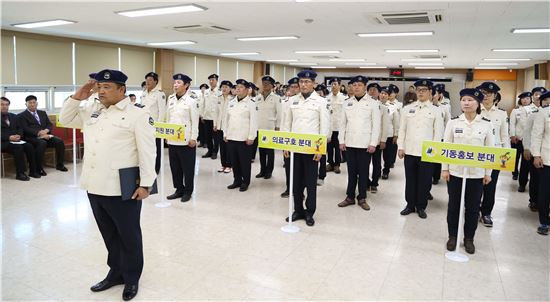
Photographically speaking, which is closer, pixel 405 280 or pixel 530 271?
pixel 405 280

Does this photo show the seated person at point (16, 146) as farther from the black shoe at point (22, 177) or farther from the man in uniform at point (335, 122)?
the man in uniform at point (335, 122)

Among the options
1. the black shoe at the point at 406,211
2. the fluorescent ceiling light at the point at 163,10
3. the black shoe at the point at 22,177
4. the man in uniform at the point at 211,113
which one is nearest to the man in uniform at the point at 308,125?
the black shoe at the point at 406,211

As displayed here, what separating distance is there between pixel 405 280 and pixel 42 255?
127 inches

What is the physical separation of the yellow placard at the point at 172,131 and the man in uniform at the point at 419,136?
2736 mm

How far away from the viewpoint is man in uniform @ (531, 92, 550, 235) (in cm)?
440

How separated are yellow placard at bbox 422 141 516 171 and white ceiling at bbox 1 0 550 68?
2.17 metres

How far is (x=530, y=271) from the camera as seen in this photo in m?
3.49

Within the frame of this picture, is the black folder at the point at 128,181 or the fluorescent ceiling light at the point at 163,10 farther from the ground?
the fluorescent ceiling light at the point at 163,10

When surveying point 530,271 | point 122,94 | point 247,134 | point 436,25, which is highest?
point 436,25

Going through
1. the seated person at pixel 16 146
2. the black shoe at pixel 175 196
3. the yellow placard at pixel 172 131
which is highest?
the yellow placard at pixel 172 131

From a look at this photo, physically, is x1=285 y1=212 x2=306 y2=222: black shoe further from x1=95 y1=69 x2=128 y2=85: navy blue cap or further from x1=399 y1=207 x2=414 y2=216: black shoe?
x1=95 y1=69 x2=128 y2=85: navy blue cap

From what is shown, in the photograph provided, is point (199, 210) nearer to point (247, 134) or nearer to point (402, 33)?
point (247, 134)

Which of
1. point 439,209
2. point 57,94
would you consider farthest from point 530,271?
point 57,94

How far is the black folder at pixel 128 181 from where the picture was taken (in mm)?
2611
